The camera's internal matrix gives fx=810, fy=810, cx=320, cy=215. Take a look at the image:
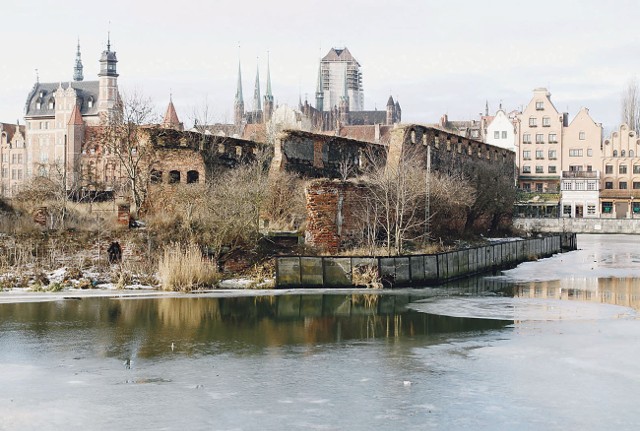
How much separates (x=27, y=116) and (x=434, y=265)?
114698 mm

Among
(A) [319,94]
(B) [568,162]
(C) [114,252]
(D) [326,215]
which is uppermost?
(A) [319,94]

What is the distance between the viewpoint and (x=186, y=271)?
21094 mm

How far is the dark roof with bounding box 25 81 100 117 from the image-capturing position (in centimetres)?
12602

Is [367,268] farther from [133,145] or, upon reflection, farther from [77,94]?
[77,94]

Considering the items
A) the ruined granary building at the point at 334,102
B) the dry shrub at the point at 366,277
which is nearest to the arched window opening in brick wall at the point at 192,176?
the dry shrub at the point at 366,277

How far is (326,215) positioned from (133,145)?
1155cm

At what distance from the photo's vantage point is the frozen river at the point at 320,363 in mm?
9375

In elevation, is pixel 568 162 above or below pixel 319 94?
below

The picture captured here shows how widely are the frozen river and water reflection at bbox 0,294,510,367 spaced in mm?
40

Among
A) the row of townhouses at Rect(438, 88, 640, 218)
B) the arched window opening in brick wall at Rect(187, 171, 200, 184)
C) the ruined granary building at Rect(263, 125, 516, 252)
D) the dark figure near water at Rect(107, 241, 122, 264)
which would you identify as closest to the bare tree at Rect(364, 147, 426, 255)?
the ruined granary building at Rect(263, 125, 516, 252)

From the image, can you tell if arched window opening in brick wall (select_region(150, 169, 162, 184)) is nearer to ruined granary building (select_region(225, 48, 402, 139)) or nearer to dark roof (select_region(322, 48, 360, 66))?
ruined granary building (select_region(225, 48, 402, 139))

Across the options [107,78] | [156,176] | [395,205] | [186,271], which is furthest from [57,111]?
[186,271]

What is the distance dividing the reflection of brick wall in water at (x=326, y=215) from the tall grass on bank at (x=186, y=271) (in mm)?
3683

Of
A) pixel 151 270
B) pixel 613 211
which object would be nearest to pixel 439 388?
pixel 151 270
